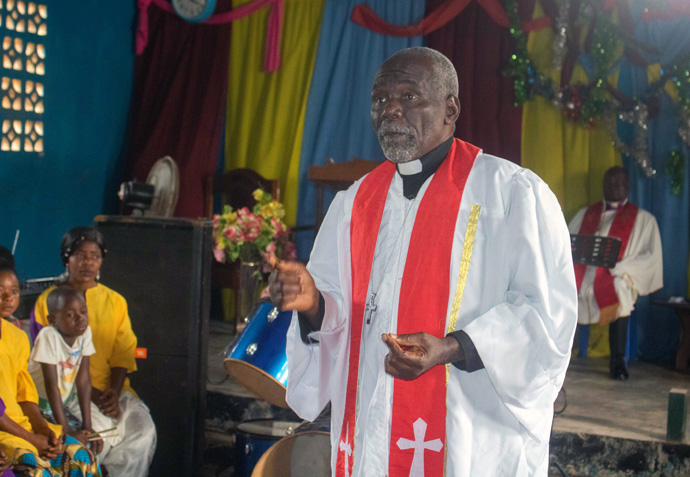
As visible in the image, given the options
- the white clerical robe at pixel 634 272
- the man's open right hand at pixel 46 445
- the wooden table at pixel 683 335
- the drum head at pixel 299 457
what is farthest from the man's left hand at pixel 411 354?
the wooden table at pixel 683 335

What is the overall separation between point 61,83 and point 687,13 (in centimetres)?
512

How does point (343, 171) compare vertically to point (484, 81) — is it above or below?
below

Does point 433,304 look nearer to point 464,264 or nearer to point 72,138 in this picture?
point 464,264

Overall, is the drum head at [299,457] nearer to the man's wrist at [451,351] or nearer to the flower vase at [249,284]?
the man's wrist at [451,351]

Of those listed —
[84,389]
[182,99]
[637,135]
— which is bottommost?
[84,389]

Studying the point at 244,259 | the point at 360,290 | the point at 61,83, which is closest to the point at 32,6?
the point at 61,83

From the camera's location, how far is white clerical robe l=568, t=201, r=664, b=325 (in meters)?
5.40

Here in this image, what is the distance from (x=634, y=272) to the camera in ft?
18.0

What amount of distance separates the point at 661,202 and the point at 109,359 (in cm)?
457

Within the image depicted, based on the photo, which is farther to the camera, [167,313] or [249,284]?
[249,284]

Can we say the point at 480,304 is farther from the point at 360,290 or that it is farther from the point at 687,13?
the point at 687,13

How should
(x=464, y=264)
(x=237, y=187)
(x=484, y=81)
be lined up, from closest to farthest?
(x=464, y=264), (x=484, y=81), (x=237, y=187)

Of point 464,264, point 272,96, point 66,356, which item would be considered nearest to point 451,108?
point 464,264

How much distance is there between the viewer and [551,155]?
6.14 meters
